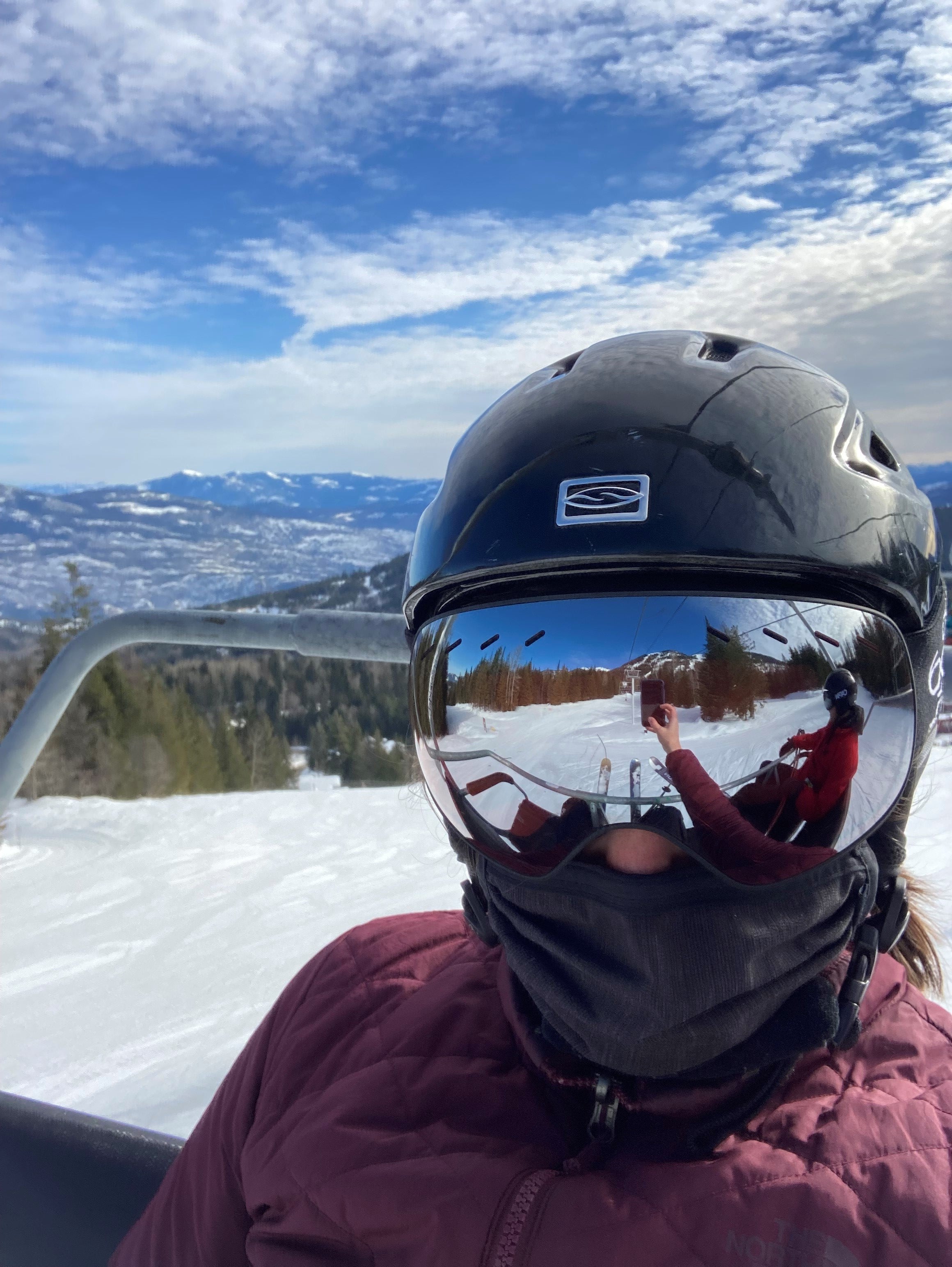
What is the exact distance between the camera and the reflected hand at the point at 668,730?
3.33ft

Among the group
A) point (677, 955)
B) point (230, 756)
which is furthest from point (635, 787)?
point (230, 756)

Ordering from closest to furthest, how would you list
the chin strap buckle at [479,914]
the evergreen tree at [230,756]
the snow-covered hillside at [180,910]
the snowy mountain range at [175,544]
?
1. the chin strap buckle at [479,914]
2. the snow-covered hillside at [180,910]
3. the evergreen tree at [230,756]
4. the snowy mountain range at [175,544]

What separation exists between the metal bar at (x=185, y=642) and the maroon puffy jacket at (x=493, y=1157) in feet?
2.74

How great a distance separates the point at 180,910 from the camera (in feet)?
12.2

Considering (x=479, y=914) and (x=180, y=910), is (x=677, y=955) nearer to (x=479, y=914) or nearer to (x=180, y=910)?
(x=479, y=914)

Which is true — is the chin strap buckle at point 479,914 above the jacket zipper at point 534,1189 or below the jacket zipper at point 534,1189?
above

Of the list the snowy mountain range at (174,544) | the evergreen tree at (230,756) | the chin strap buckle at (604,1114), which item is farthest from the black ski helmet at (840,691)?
the snowy mountain range at (174,544)

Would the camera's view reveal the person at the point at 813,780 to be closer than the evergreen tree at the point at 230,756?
Yes

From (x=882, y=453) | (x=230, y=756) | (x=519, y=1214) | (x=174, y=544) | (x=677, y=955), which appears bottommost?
(x=230, y=756)

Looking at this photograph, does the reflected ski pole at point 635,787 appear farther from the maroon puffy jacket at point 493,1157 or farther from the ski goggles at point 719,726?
the maroon puffy jacket at point 493,1157

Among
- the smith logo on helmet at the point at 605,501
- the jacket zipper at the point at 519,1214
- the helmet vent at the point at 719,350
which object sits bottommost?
the jacket zipper at the point at 519,1214

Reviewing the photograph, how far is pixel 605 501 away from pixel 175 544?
139344mm

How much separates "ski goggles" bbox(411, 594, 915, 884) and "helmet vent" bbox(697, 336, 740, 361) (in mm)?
479

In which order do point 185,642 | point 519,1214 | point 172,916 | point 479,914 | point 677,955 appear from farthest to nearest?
point 172,916 < point 185,642 < point 479,914 < point 677,955 < point 519,1214
